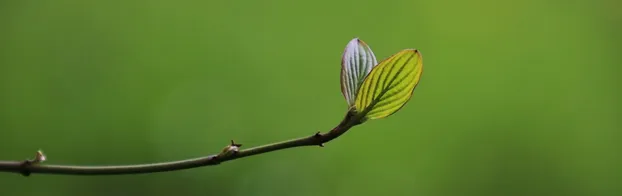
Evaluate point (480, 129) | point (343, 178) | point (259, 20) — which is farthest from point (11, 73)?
point (480, 129)

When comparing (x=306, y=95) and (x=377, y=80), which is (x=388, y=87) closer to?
(x=377, y=80)

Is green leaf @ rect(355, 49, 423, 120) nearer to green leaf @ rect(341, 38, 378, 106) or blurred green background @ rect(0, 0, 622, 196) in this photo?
green leaf @ rect(341, 38, 378, 106)

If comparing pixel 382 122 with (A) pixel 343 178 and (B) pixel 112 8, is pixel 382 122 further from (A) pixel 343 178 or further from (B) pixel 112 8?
(B) pixel 112 8

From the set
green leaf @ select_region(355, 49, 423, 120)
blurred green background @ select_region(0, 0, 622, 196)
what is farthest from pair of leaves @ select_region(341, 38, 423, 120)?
blurred green background @ select_region(0, 0, 622, 196)

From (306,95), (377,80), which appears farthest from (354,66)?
(306,95)

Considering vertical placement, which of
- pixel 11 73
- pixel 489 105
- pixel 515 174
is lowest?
pixel 515 174

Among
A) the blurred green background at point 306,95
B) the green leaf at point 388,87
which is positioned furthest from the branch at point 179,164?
the blurred green background at point 306,95
